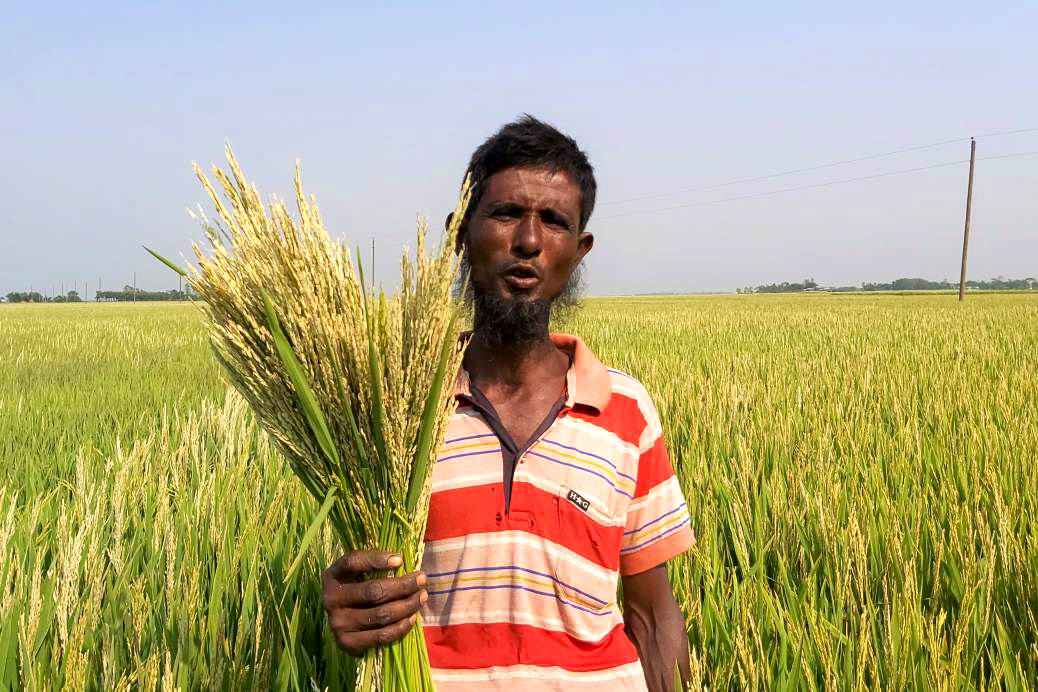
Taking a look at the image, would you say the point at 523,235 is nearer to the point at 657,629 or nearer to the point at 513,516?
the point at 513,516

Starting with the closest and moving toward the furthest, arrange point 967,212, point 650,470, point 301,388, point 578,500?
point 301,388 → point 578,500 → point 650,470 → point 967,212

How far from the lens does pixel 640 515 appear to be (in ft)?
4.73

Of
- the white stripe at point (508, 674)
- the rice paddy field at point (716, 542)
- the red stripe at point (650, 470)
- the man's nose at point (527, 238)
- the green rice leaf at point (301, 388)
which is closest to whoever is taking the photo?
the green rice leaf at point (301, 388)

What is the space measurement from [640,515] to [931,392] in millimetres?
4501

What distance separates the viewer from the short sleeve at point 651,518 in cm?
144

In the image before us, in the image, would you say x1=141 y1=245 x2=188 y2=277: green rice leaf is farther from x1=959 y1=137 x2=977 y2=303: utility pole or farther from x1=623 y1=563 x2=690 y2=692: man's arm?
x1=959 y1=137 x2=977 y2=303: utility pole

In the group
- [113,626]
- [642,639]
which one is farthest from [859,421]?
[113,626]

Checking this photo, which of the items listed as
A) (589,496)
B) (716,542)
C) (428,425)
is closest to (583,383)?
(589,496)

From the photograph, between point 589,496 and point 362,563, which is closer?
point 362,563

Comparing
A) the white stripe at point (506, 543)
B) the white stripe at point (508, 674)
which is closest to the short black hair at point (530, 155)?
the white stripe at point (506, 543)

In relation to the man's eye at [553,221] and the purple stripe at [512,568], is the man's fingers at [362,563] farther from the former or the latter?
the man's eye at [553,221]

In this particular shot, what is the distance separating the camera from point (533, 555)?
1.28m

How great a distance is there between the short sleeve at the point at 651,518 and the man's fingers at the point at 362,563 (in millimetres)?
552

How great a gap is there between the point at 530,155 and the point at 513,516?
0.66 metres
